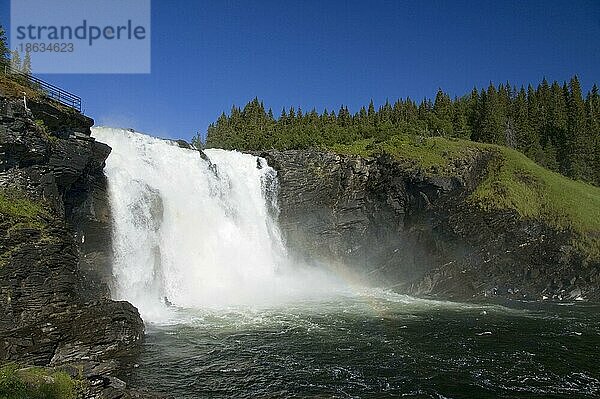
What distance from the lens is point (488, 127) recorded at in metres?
73.9

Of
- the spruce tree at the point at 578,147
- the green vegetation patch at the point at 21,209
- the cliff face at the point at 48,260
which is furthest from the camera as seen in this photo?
the spruce tree at the point at 578,147

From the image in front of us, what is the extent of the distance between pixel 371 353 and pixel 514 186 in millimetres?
34742

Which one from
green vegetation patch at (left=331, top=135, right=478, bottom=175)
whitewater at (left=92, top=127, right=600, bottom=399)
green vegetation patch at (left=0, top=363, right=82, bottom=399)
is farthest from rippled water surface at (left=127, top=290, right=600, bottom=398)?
green vegetation patch at (left=331, top=135, right=478, bottom=175)

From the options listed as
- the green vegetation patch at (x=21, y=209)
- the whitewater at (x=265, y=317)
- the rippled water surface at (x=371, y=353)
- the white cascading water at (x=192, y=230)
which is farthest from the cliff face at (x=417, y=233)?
the green vegetation patch at (x=21, y=209)

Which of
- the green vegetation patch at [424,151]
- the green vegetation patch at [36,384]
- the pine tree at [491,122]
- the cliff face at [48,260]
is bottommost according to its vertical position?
the green vegetation patch at [36,384]

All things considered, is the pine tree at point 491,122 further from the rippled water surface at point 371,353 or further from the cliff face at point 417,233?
the rippled water surface at point 371,353

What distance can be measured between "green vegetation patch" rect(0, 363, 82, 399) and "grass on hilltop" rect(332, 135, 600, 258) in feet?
129

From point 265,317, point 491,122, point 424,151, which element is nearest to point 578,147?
point 491,122

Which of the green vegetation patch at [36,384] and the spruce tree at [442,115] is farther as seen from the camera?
the spruce tree at [442,115]

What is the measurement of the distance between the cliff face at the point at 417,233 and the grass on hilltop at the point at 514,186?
112 cm

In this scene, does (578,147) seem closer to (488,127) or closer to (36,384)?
(488,127)

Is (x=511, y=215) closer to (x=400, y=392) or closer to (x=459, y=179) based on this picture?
(x=459, y=179)

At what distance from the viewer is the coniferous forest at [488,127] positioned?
232 ft

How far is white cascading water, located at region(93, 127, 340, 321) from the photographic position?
32.6m
